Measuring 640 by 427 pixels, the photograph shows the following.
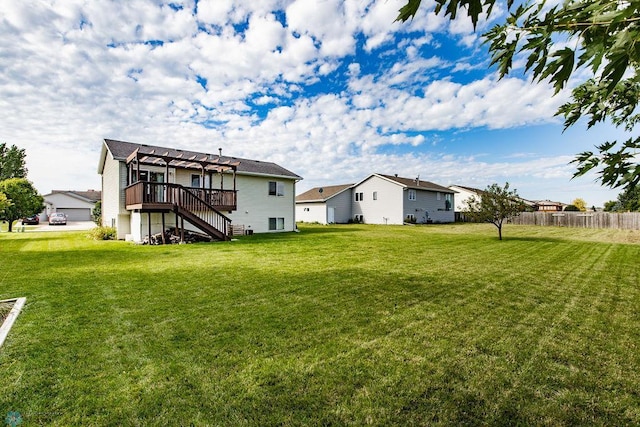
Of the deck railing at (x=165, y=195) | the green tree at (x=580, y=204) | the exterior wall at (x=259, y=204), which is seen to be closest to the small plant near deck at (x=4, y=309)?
the deck railing at (x=165, y=195)

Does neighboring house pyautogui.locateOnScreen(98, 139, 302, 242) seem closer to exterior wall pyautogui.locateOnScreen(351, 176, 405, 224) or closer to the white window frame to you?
the white window frame

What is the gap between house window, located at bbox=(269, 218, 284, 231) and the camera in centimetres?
2099

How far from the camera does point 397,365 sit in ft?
10.3

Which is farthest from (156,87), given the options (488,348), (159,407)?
(488,348)

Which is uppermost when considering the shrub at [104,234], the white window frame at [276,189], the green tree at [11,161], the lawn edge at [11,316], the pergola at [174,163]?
the green tree at [11,161]

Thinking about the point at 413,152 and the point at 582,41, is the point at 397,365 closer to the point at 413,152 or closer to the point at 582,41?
the point at 582,41

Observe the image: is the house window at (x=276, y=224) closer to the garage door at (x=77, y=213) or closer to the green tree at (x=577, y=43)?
the green tree at (x=577, y=43)

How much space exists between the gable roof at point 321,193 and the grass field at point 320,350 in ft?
90.3

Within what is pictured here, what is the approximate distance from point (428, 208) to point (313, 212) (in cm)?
1385

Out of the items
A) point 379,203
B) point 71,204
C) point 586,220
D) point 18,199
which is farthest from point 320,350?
point 71,204

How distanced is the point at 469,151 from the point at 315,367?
97.9 ft

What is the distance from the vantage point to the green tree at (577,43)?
5.41 ft

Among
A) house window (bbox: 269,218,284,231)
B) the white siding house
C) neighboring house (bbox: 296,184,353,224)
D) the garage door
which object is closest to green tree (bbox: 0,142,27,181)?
the garage door

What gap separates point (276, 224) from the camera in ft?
69.8
